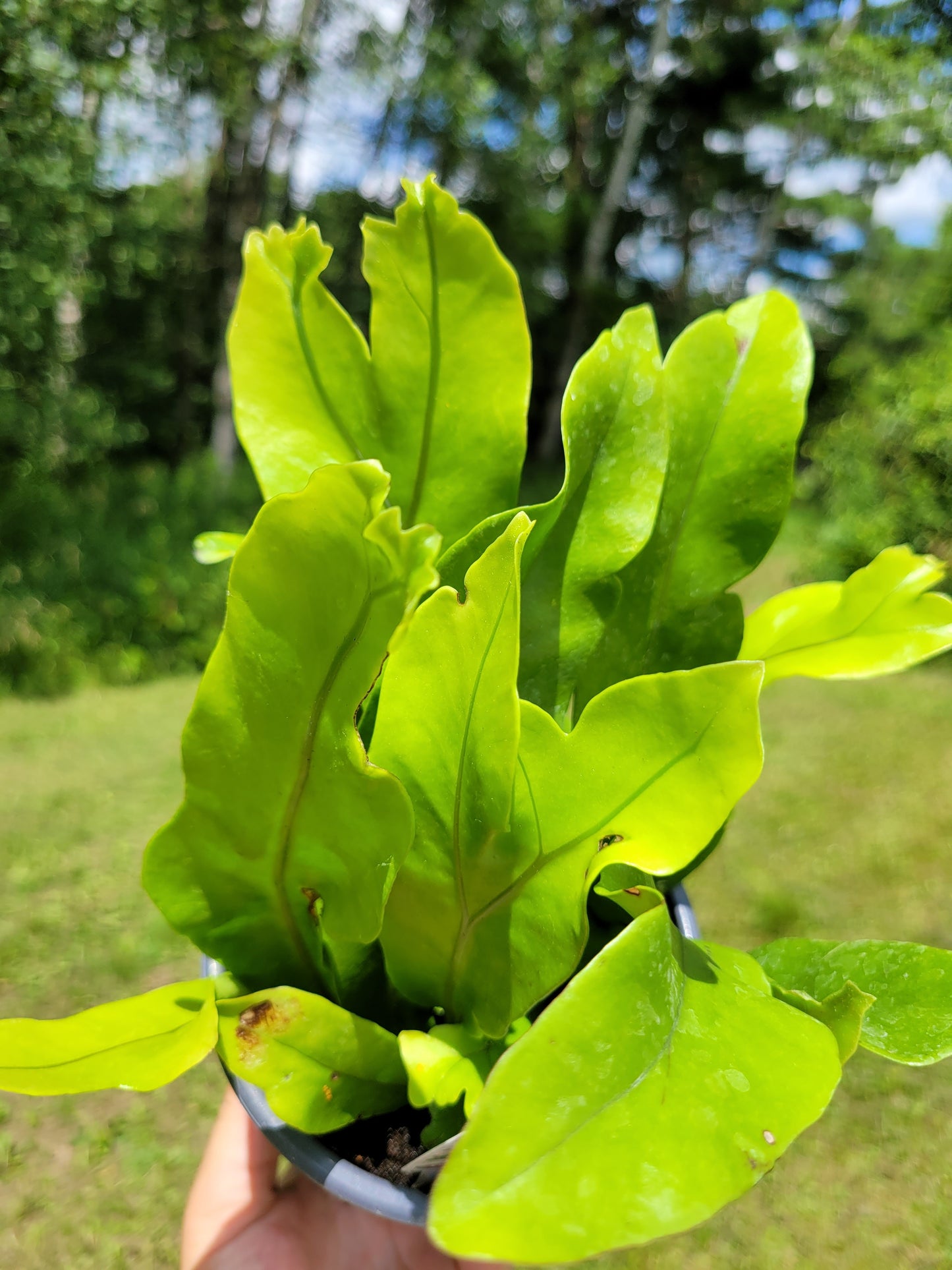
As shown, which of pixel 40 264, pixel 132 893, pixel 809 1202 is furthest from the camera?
pixel 40 264

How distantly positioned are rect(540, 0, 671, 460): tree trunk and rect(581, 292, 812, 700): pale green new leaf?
5.09 metres

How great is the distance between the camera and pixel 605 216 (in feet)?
22.2

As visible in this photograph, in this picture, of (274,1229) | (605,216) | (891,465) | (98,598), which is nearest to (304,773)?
(274,1229)

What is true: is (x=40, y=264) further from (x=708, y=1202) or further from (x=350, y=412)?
(x=708, y=1202)

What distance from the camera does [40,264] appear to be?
7.97 ft

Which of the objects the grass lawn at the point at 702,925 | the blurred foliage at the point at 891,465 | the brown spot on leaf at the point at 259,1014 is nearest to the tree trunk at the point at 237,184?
the grass lawn at the point at 702,925

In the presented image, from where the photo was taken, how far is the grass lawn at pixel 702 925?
104 cm

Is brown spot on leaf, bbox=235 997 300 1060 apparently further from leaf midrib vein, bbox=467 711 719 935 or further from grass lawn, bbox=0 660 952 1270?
grass lawn, bbox=0 660 952 1270

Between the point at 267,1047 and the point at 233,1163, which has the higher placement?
the point at 267,1047

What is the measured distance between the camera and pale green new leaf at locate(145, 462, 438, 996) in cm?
26

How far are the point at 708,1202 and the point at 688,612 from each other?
0.86 feet

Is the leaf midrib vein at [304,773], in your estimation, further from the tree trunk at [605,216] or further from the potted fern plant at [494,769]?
the tree trunk at [605,216]

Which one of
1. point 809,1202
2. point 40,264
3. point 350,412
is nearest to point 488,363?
point 350,412

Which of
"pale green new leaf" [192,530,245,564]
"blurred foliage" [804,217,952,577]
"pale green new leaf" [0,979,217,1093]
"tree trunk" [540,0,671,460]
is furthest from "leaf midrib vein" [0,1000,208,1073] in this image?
"tree trunk" [540,0,671,460]
